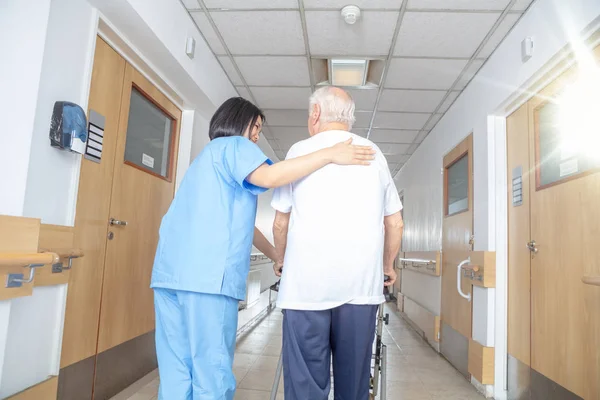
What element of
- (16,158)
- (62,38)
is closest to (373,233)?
(16,158)

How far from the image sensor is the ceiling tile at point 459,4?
2.70m

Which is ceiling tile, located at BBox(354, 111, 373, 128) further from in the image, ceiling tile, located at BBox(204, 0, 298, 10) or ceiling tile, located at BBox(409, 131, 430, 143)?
ceiling tile, located at BBox(204, 0, 298, 10)

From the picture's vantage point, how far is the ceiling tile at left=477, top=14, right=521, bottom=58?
2.84 metres

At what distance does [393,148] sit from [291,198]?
17.0 feet

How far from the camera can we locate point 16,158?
1705mm

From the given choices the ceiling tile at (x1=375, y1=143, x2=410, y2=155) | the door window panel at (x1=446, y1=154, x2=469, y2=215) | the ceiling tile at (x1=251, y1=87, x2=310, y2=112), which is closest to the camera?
the door window panel at (x1=446, y1=154, x2=469, y2=215)

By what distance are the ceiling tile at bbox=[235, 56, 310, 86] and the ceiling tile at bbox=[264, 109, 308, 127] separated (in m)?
0.81

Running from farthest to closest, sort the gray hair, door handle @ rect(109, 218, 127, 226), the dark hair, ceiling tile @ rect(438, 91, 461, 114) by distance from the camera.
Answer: ceiling tile @ rect(438, 91, 461, 114), door handle @ rect(109, 218, 127, 226), the dark hair, the gray hair

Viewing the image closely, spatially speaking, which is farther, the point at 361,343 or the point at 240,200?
the point at 240,200

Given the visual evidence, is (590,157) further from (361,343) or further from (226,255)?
(226,255)

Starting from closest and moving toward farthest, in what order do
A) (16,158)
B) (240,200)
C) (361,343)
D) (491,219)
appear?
(361,343) → (240,200) → (16,158) → (491,219)

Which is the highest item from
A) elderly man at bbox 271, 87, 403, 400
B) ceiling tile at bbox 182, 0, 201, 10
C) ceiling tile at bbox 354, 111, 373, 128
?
ceiling tile at bbox 182, 0, 201, 10

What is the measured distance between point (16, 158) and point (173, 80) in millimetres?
1720

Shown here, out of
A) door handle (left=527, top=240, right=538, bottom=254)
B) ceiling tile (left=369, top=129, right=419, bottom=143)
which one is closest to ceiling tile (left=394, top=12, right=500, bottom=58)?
door handle (left=527, top=240, right=538, bottom=254)
